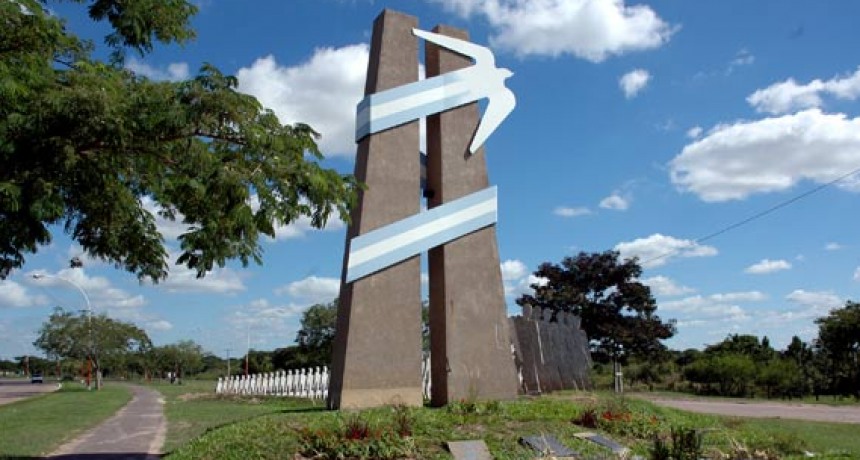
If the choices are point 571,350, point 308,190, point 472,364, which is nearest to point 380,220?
point 472,364

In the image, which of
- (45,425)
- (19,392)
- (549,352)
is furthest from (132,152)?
(19,392)

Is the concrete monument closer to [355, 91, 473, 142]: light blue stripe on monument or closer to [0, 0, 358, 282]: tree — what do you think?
[355, 91, 473, 142]: light blue stripe on monument

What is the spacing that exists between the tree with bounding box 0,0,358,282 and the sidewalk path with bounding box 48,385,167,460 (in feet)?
17.4

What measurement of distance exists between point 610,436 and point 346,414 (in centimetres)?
335

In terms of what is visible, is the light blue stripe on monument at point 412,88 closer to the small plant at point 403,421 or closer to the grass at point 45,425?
the small plant at point 403,421

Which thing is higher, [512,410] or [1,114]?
[1,114]

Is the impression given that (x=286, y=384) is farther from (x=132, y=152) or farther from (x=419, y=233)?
(x=132, y=152)

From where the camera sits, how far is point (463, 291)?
37.1ft

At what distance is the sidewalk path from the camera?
11.9m

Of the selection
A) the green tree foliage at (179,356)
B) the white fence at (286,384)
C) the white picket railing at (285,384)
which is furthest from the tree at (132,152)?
the green tree foliage at (179,356)

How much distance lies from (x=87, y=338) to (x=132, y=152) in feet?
137

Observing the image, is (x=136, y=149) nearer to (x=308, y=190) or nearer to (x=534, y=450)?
(x=308, y=190)

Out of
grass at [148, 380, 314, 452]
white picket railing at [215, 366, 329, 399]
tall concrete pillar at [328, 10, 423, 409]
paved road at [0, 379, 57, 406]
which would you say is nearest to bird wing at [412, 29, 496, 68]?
tall concrete pillar at [328, 10, 423, 409]

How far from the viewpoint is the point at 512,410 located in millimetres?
9977
